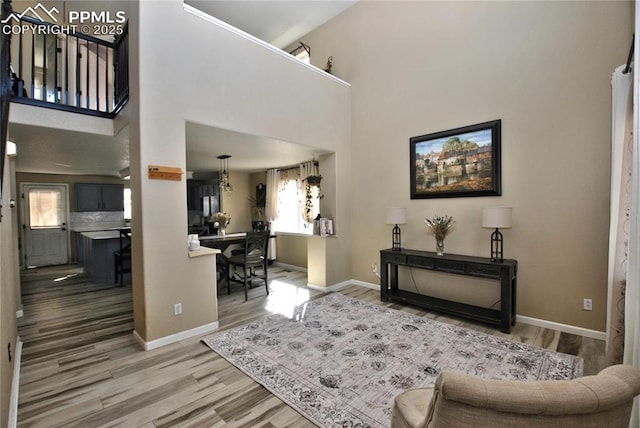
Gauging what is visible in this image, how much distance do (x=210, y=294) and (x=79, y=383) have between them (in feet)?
4.24

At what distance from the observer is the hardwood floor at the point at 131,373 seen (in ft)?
6.32

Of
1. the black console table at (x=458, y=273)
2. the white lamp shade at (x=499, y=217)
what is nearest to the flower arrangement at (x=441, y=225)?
the black console table at (x=458, y=273)

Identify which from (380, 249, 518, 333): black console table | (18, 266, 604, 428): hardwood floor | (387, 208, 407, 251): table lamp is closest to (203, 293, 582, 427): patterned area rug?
(18, 266, 604, 428): hardwood floor

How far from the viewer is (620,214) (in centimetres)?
226

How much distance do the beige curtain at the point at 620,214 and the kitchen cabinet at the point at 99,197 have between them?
9.95 meters

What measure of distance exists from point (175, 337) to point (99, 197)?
671cm

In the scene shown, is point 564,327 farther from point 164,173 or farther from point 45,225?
point 45,225

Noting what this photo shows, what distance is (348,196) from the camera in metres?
5.17

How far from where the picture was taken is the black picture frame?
140 inches

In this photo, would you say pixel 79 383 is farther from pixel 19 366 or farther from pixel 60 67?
pixel 60 67

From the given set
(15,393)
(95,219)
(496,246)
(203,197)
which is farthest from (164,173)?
(95,219)

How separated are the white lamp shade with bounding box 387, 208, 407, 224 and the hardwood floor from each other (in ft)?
4.00

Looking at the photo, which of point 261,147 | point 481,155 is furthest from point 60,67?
point 481,155

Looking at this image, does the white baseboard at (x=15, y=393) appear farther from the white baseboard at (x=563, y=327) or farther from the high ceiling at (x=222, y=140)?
the white baseboard at (x=563, y=327)
